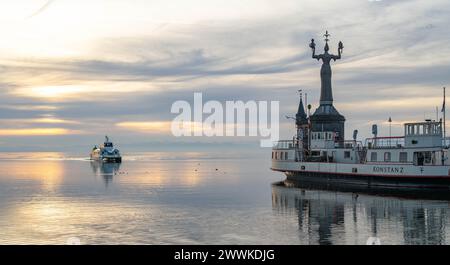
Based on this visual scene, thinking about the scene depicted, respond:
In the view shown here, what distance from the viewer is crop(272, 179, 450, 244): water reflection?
41.6m

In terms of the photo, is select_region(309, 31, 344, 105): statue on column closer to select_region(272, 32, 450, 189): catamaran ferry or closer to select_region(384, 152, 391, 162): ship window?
select_region(272, 32, 450, 189): catamaran ferry

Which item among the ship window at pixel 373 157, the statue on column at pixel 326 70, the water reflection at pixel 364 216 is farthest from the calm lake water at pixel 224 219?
the statue on column at pixel 326 70

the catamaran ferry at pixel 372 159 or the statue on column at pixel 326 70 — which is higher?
the statue on column at pixel 326 70

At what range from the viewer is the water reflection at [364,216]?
41.6 meters

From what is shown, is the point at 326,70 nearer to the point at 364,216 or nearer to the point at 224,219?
the point at 364,216

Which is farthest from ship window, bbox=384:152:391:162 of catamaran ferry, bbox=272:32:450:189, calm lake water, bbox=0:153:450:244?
calm lake water, bbox=0:153:450:244

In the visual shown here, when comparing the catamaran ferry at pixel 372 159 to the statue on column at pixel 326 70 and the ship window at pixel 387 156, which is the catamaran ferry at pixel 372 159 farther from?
the statue on column at pixel 326 70

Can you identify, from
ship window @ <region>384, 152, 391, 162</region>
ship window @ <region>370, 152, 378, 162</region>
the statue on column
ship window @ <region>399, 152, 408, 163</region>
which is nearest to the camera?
ship window @ <region>399, 152, 408, 163</region>

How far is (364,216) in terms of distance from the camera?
5259 centimetres

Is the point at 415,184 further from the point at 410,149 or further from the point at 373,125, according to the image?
the point at 373,125

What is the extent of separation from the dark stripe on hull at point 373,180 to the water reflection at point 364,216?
2033 mm

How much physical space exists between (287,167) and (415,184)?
90.5 ft

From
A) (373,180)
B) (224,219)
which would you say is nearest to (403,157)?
(373,180)

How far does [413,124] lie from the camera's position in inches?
3031
